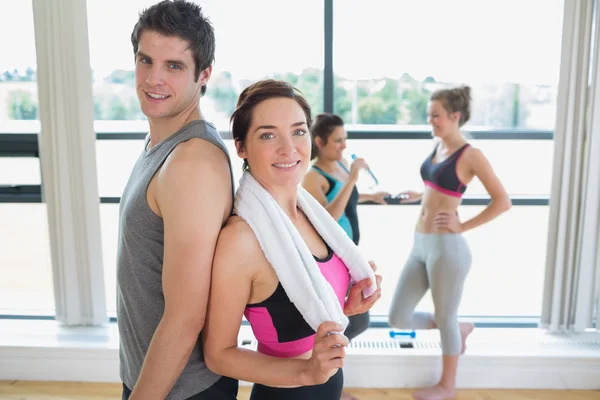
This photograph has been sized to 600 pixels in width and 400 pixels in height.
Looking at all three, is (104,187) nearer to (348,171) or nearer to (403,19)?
(348,171)

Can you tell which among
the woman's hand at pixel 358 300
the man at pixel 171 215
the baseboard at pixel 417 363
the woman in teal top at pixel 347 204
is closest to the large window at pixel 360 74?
the woman in teal top at pixel 347 204

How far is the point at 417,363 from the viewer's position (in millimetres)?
2941

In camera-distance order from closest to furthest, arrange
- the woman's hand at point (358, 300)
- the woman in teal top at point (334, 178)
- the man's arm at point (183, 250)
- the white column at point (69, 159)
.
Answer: the man's arm at point (183, 250) → the woman's hand at point (358, 300) → the woman in teal top at point (334, 178) → the white column at point (69, 159)

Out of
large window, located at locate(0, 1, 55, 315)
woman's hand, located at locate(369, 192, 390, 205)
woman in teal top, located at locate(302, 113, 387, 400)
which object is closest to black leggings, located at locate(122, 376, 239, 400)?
woman in teal top, located at locate(302, 113, 387, 400)

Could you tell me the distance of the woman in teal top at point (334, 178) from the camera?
2533 millimetres

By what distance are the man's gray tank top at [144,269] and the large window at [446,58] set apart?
1971 millimetres

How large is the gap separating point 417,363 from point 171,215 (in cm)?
228

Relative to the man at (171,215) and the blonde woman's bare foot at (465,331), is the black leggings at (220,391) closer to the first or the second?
the man at (171,215)

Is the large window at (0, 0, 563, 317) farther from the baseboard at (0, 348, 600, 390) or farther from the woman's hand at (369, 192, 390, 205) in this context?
the baseboard at (0, 348, 600, 390)

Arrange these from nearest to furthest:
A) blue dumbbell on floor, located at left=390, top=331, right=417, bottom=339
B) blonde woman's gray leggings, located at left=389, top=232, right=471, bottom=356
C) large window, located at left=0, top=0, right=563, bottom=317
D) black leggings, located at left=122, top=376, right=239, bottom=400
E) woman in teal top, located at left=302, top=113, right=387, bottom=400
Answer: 1. black leggings, located at left=122, top=376, right=239, bottom=400
2. woman in teal top, located at left=302, top=113, right=387, bottom=400
3. blonde woman's gray leggings, located at left=389, top=232, right=471, bottom=356
4. large window, located at left=0, top=0, right=563, bottom=317
5. blue dumbbell on floor, located at left=390, top=331, right=417, bottom=339

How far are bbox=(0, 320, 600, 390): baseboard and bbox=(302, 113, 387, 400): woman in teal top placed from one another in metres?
0.47

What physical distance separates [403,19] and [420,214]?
1.05m

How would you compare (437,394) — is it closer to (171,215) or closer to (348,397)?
(348,397)

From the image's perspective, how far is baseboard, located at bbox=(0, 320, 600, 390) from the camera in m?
2.92
